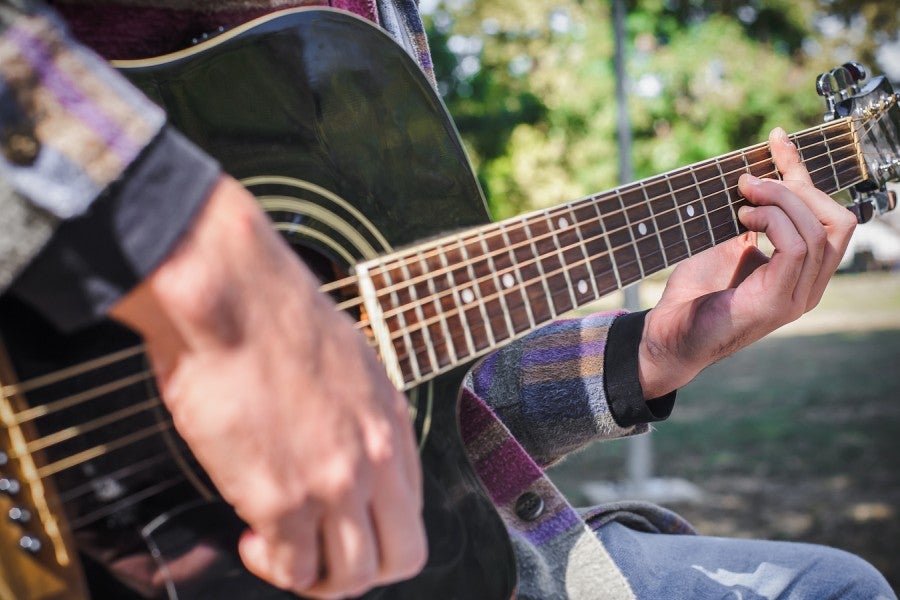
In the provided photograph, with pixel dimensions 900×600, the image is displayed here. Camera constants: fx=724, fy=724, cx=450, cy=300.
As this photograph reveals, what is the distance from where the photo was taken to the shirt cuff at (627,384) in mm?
1518

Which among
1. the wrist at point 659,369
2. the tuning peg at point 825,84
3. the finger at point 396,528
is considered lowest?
the wrist at point 659,369

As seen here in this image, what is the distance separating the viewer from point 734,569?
4.88 ft

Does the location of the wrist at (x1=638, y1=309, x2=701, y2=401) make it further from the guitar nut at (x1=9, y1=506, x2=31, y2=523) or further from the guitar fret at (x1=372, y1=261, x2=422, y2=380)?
the guitar nut at (x1=9, y1=506, x2=31, y2=523)

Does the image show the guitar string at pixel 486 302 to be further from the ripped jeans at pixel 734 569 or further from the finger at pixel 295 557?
the ripped jeans at pixel 734 569

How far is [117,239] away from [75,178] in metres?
0.07

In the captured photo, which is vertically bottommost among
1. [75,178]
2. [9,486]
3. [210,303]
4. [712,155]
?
[712,155]

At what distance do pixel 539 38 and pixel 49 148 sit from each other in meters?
9.78

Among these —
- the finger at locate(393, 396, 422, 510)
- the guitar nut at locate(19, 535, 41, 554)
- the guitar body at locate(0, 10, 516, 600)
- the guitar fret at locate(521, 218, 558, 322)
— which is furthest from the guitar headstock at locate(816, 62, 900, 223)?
the guitar nut at locate(19, 535, 41, 554)

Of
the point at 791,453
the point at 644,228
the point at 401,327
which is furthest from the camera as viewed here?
the point at 791,453

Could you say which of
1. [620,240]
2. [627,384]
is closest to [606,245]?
[620,240]

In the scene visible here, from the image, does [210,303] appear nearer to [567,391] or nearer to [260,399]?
[260,399]

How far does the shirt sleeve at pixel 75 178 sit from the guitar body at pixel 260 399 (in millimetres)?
149

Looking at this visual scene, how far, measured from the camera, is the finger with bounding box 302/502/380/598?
729mm

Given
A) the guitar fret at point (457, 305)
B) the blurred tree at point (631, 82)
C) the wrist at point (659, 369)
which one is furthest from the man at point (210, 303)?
the blurred tree at point (631, 82)
